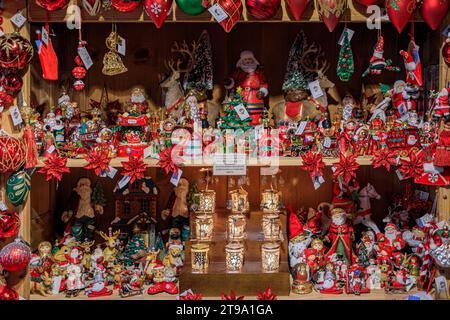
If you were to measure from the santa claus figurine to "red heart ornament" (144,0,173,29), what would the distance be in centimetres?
44

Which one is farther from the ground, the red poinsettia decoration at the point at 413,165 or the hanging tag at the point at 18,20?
the hanging tag at the point at 18,20

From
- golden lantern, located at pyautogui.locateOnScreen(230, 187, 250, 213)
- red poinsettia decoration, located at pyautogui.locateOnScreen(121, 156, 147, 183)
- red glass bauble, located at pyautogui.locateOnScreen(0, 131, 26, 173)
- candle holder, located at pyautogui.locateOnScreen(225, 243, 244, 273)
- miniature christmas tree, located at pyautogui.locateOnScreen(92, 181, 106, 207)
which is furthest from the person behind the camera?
miniature christmas tree, located at pyautogui.locateOnScreen(92, 181, 106, 207)

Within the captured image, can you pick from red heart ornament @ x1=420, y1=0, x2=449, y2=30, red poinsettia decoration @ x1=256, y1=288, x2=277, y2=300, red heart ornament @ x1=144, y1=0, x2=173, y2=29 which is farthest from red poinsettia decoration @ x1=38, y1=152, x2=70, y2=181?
red heart ornament @ x1=420, y1=0, x2=449, y2=30

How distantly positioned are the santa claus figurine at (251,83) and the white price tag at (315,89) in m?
0.17

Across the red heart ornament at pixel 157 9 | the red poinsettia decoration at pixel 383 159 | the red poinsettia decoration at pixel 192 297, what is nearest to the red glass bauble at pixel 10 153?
the red heart ornament at pixel 157 9

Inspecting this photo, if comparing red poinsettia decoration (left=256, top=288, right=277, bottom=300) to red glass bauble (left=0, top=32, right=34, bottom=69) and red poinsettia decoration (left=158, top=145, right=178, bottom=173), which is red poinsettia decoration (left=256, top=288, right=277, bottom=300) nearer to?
Result: red poinsettia decoration (left=158, top=145, right=178, bottom=173)

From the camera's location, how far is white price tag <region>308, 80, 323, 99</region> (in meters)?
2.18

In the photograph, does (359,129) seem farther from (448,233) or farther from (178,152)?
(178,152)

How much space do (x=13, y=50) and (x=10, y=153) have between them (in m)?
0.34

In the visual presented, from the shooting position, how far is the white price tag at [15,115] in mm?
1910

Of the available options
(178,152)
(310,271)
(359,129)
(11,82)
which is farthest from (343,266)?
(11,82)

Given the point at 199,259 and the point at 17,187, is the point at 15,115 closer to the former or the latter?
the point at 17,187

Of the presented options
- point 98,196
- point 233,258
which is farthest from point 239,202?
point 98,196

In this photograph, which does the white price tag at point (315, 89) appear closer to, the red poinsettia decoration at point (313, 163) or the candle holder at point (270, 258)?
the red poinsettia decoration at point (313, 163)
